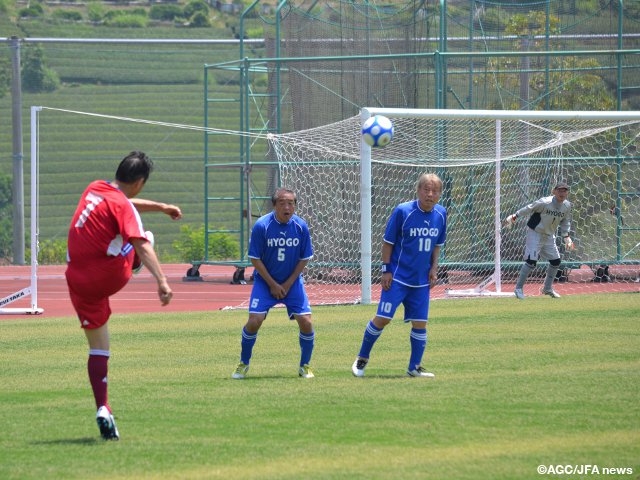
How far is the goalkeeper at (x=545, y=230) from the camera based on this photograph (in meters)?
19.7

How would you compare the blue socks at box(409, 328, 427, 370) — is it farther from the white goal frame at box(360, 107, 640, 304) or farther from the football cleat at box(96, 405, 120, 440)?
the white goal frame at box(360, 107, 640, 304)

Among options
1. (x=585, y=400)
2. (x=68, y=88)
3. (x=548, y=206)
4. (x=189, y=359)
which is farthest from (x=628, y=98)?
(x=68, y=88)

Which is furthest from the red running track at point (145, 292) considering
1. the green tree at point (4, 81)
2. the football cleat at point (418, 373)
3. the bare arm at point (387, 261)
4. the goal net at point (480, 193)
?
the green tree at point (4, 81)

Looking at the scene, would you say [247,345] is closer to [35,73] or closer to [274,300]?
[274,300]

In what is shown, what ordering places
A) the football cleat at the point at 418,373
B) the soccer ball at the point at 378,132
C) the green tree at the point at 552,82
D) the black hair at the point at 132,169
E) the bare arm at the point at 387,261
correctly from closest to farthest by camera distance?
the black hair at the point at 132,169
the football cleat at the point at 418,373
the bare arm at the point at 387,261
the soccer ball at the point at 378,132
the green tree at the point at 552,82

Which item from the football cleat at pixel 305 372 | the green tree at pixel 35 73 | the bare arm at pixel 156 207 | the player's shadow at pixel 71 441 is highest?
the green tree at pixel 35 73

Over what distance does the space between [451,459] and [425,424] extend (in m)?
1.09

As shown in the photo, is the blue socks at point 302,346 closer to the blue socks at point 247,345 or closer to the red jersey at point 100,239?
the blue socks at point 247,345

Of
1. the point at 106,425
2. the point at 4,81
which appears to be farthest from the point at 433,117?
the point at 4,81

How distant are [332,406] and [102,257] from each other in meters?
2.27

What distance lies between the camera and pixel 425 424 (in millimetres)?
8180

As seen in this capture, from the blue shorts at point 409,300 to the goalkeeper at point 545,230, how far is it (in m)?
9.12

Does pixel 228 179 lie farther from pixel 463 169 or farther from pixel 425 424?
pixel 425 424

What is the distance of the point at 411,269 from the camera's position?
10.7m
